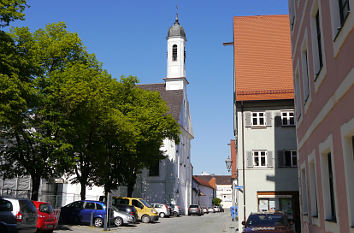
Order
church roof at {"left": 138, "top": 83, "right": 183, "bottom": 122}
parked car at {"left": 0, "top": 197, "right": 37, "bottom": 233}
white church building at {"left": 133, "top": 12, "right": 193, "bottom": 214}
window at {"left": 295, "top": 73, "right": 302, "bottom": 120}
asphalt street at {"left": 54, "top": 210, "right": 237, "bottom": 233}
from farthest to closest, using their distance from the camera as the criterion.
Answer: church roof at {"left": 138, "top": 83, "right": 183, "bottom": 122} < white church building at {"left": 133, "top": 12, "right": 193, "bottom": 214} < asphalt street at {"left": 54, "top": 210, "right": 237, "bottom": 233} < window at {"left": 295, "top": 73, "right": 302, "bottom": 120} < parked car at {"left": 0, "top": 197, "right": 37, "bottom": 233}

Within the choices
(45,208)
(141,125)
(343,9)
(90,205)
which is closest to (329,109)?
(343,9)

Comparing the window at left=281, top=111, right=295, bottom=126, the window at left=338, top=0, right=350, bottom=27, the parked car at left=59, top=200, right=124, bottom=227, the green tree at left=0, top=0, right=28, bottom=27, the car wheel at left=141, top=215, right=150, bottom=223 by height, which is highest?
the green tree at left=0, top=0, right=28, bottom=27

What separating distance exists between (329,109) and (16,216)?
11.8 meters

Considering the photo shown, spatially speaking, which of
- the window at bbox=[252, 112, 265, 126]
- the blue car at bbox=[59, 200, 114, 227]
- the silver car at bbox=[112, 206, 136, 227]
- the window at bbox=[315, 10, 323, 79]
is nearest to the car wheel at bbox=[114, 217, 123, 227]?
the silver car at bbox=[112, 206, 136, 227]

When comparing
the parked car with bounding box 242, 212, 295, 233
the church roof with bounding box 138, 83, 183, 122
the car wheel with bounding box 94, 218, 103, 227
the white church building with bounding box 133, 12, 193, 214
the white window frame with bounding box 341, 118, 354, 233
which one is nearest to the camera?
the white window frame with bounding box 341, 118, 354, 233

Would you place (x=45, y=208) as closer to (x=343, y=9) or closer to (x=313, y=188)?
(x=313, y=188)

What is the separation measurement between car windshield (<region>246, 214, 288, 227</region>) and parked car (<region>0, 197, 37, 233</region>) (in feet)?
27.3

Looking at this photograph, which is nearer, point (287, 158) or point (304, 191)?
point (304, 191)

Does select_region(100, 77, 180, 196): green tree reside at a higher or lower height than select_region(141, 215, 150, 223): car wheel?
higher

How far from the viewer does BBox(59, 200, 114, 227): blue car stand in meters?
25.3

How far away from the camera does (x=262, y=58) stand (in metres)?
27.9

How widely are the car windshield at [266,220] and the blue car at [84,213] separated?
545 inches

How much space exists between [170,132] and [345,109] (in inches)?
1397

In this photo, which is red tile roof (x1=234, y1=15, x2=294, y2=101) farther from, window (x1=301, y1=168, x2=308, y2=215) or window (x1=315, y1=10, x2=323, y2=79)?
window (x1=315, y1=10, x2=323, y2=79)
